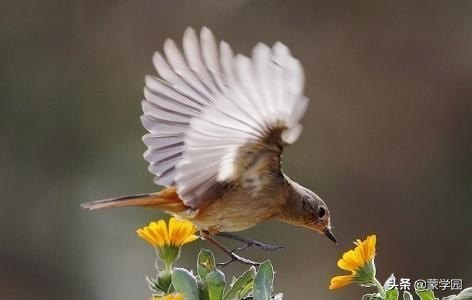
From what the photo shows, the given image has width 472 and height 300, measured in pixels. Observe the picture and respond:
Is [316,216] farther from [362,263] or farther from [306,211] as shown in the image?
[362,263]

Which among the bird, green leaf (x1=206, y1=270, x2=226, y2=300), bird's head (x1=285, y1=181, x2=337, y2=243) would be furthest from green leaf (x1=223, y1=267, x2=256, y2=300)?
bird's head (x1=285, y1=181, x2=337, y2=243)

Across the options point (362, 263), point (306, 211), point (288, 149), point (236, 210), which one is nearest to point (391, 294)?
point (362, 263)

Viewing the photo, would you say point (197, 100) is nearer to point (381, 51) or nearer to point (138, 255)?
point (138, 255)

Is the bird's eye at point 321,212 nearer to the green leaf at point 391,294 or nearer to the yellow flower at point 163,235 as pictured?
Answer: the yellow flower at point 163,235

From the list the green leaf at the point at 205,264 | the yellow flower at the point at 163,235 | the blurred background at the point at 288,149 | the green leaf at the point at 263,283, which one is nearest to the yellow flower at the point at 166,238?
the yellow flower at the point at 163,235

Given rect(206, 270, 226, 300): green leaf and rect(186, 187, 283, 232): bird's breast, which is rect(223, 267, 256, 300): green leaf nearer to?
rect(206, 270, 226, 300): green leaf

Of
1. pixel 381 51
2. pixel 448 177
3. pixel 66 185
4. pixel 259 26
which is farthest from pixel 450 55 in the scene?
pixel 66 185
